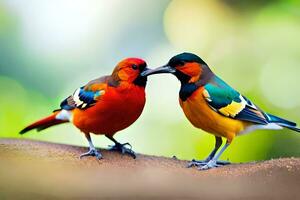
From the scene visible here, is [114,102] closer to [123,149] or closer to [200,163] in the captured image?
[123,149]

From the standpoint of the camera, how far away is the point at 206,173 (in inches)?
113

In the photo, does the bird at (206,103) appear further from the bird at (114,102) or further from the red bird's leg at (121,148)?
the red bird's leg at (121,148)

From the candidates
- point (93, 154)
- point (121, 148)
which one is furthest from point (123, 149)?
point (93, 154)

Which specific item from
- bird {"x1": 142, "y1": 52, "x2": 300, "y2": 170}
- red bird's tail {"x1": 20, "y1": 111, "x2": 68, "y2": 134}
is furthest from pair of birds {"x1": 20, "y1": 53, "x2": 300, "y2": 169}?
red bird's tail {"x1": 20, "y1": 111, "x2": 68, "y2": 134}

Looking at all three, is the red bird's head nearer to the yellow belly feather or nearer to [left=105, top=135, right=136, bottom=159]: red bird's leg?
the yellow belly feather

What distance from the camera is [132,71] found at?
118 inches

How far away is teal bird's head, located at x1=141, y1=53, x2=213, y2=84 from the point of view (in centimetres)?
291

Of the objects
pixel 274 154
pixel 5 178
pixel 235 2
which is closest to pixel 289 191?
pixel 5 178

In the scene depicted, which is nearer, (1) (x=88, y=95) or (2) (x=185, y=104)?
(2) (x=185, y=104)

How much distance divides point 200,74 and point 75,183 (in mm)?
786

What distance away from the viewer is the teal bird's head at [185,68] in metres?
2.91

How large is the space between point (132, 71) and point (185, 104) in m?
0.30

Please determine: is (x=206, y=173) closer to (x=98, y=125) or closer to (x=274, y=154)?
(x=98, y=125)

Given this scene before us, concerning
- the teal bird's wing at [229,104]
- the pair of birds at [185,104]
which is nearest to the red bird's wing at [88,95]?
the pair of birds at [185,104]
